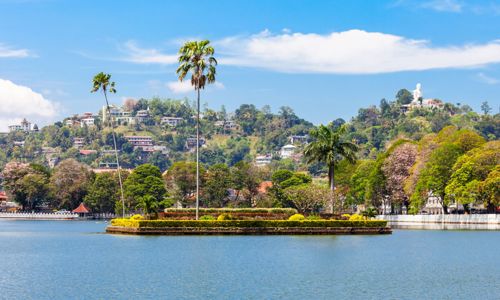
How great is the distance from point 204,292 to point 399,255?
93.3 feet

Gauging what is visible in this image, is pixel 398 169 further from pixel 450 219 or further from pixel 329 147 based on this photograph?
pixel 329 147

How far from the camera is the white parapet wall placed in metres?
→ 129

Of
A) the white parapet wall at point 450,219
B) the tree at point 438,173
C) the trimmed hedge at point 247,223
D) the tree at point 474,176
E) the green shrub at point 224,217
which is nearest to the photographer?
the trimmed hedge at point 247,223

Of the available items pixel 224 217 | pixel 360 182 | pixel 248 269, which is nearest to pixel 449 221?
pixel 360 182

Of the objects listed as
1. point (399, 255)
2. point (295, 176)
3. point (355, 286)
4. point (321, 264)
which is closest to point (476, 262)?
point (399, 255)

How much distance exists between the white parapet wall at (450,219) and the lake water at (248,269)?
42.2 m

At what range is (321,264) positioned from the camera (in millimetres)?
62062

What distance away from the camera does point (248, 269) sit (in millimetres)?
58562

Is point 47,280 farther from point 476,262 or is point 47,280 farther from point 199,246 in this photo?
point 476,262

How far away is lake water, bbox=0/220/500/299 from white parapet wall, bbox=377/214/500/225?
138ft

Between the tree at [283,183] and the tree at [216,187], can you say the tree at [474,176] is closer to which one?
the tree at [283,183]

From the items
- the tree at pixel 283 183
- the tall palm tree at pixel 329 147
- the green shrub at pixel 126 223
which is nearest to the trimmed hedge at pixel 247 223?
the green shrub at pixel 126 223

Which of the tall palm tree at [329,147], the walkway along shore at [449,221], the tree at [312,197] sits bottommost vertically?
the walkway along shore at [449,221]

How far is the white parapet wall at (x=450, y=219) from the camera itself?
129m
